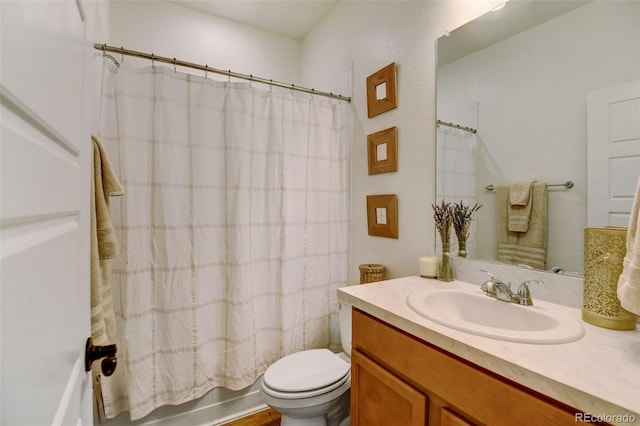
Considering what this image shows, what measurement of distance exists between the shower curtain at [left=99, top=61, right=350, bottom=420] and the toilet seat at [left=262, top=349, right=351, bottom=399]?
31cm

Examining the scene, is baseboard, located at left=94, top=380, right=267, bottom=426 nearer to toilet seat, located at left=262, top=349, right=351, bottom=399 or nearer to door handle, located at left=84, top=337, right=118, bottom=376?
toilet seat, located at left=262, top=349, right=351, bottom=399

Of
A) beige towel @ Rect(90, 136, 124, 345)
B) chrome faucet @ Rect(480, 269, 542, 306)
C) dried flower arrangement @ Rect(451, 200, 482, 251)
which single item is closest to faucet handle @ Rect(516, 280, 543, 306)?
chrome faucet @ Rect(480, 269, 542, 306)

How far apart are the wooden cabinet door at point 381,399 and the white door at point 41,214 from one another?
81 cm

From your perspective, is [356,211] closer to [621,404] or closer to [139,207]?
[139,207]

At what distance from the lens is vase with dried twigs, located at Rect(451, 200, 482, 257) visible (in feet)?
4.37

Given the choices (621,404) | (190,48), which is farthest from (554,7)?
(190,48)

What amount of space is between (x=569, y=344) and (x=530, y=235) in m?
0.50

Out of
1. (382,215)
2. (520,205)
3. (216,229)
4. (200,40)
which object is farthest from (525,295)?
(200,40)

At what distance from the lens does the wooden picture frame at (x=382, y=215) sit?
167cm

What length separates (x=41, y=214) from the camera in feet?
1.20

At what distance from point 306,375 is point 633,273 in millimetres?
1262

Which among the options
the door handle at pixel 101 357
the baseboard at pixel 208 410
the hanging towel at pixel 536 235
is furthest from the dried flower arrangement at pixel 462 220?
the baseboard at pixel 208 410

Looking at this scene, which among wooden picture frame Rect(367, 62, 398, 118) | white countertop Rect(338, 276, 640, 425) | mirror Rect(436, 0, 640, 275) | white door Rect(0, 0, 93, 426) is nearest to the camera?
white door Rect(0, 0, 93, 426)

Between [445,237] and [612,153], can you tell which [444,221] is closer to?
[445,237]
